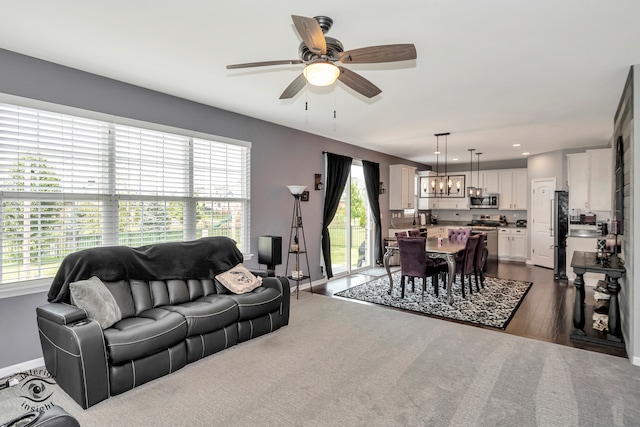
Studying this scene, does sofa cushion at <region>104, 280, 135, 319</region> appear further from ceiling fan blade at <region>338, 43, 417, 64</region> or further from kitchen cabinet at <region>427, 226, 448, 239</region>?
kitchen cabinet at <region>427, 226, 448, 239</region>

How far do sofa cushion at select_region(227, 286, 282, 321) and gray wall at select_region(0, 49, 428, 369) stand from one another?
128cm

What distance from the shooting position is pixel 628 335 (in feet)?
10.9

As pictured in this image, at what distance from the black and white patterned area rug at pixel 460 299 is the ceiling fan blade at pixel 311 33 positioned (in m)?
3.68

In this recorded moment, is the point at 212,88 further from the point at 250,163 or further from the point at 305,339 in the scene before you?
the point at 305,339

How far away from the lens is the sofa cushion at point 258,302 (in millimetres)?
3506

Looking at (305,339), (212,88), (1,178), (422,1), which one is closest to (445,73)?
(422,1)

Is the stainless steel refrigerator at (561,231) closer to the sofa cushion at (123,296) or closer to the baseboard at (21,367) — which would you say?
the sofa cushion at (123,296)

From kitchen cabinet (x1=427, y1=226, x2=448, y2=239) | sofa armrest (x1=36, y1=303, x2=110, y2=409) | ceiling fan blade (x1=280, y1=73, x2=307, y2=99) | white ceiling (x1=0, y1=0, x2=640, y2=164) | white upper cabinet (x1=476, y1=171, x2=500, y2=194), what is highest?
white ceiling (x1=0, y1=0, x2=640, y2=164)

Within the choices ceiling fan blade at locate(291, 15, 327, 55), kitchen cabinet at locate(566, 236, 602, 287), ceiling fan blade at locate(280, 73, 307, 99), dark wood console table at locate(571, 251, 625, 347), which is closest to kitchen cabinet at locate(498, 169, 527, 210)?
kitchen cabinet at locate(566, 236, 602, 287)

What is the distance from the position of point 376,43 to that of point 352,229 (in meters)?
4.92

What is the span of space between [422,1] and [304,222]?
4177mm

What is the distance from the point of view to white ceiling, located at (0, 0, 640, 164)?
90.9 inches

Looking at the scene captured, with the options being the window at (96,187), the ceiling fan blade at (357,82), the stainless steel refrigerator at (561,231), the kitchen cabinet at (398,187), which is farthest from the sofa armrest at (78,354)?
the stainless steel refrigerator at (561,231)

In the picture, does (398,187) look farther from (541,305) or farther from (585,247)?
(541,305)
